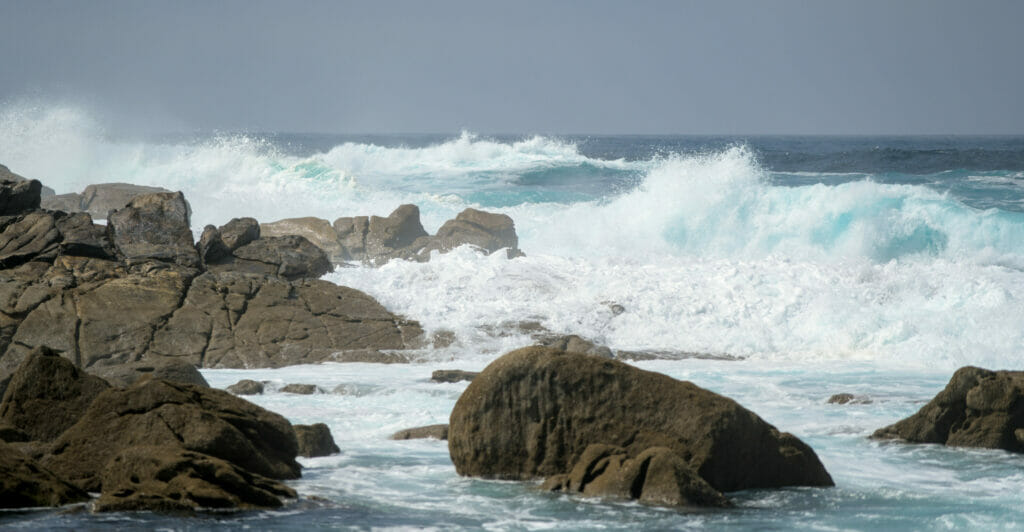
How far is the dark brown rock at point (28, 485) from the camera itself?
21.4 feet

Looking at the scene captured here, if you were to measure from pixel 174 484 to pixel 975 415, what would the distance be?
671cm

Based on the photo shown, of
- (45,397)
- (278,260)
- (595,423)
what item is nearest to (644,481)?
(595,423)

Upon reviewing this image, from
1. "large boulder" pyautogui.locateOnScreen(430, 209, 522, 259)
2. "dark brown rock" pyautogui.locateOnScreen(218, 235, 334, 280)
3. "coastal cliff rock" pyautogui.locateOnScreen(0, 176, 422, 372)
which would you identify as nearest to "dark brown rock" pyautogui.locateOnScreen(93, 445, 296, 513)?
"coastal cliff rock" pyautogui.locateOnScreen(0, 176, 422, 372)

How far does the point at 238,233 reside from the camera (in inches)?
663

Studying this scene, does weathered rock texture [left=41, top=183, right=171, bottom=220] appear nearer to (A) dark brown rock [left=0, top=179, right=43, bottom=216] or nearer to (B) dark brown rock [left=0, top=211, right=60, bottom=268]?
(A) dark brown rock [left=0, top=179, right=43, bottom=216]

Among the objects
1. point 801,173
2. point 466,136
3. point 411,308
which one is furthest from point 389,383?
point 466,136

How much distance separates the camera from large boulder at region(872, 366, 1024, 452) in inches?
362

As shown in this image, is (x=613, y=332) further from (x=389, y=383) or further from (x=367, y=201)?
(x=367, y=201)

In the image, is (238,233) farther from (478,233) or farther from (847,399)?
(847,399)

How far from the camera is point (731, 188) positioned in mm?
26391

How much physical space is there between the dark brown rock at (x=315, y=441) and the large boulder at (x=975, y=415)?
495 centimetres

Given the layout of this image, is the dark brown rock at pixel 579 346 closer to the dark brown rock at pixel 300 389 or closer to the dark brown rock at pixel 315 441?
the dark brown rock at pixel 300 389

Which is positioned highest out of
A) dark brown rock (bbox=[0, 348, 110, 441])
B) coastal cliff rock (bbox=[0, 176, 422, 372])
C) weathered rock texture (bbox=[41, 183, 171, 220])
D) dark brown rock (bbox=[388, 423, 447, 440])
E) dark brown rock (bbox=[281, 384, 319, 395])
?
weathered rock texture (bbox=[41, 183, 171, 220])

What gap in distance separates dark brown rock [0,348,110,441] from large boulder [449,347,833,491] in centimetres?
304
